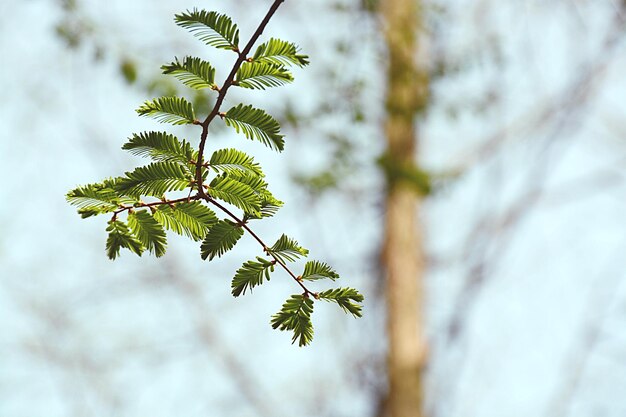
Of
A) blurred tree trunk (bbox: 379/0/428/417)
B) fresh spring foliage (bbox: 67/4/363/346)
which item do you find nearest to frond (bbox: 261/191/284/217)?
fresh spring foliage (bbox: 67/4/363/346)

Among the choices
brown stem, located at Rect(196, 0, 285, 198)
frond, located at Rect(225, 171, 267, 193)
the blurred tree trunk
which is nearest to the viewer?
brown stem, located at Rect(196, 0, 285, 198)

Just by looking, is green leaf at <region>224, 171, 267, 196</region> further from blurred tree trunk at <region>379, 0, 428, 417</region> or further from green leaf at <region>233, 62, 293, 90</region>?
blurred tree trunk at <region>379, 0, 428, 417</region>

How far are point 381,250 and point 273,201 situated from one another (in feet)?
16.0

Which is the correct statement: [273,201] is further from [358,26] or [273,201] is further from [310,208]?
[310,208]

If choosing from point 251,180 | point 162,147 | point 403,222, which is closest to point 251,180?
point 251,180

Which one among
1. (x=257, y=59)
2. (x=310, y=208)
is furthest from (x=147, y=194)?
(x=310, y=208)

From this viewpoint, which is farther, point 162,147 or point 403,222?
point 403,222

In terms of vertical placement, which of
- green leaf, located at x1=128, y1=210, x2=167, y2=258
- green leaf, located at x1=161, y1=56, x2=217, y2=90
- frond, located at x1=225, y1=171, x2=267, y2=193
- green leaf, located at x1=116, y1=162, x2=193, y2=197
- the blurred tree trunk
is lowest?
green leaf, located at x1=128, y1=210, x2=167, y2=258

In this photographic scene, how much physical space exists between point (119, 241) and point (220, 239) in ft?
0.42

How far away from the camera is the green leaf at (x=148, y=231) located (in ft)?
3.10

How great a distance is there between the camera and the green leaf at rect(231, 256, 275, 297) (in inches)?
38.2

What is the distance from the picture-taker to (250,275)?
0.98 metres

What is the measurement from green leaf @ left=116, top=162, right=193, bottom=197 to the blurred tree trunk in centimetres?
369

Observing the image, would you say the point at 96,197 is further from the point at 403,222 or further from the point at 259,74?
the point at 403,222
